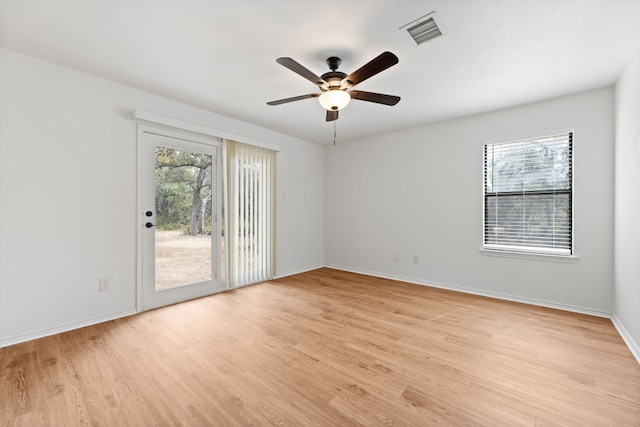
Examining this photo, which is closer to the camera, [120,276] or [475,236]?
[120,276]

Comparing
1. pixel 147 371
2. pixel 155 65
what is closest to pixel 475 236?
pixel 147 371

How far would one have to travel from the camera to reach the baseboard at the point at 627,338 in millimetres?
2168

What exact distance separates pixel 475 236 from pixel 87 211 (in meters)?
4.71

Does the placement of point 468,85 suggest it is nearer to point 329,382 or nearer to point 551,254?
point 551,254

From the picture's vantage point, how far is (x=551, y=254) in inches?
130

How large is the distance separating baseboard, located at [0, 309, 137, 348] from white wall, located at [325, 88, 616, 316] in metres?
3.62

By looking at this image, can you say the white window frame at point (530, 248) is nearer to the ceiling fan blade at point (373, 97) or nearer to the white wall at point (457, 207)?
the white wall at point (457, 207)

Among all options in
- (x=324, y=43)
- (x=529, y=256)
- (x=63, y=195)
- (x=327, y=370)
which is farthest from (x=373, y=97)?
(x=63, y=195)

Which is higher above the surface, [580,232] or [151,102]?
[151,102]

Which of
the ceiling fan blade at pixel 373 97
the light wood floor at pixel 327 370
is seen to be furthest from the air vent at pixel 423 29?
the light wood floor at pixel 327 370

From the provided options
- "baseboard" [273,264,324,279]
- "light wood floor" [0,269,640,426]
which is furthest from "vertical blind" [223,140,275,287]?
"light wood floor" [0,269,640,426]

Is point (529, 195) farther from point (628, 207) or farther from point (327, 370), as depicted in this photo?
point (327, 370)

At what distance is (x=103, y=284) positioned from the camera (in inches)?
113

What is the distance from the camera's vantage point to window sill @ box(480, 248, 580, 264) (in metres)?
3.20
